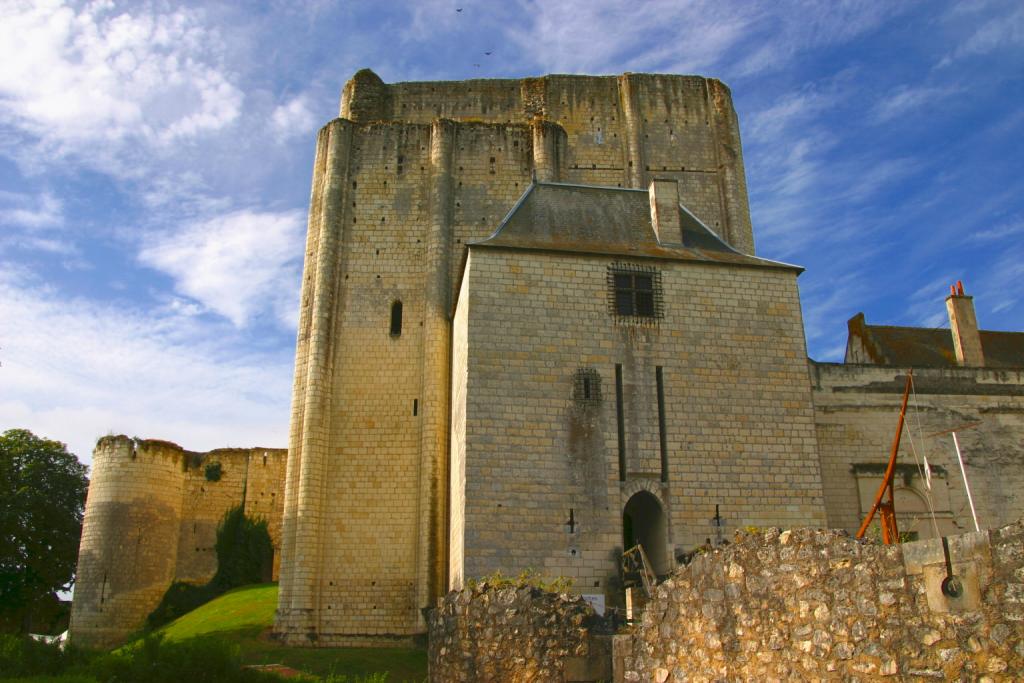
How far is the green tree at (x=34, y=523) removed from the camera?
2917 cm

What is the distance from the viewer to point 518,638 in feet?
31.1

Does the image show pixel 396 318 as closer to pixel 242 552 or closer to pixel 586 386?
pixel 586 386

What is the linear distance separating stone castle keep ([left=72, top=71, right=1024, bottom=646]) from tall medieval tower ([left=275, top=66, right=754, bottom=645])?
7cm

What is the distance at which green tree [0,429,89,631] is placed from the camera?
2917 cm

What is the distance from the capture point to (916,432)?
70.4 ft

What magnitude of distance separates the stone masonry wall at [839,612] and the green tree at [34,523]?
2808 cm

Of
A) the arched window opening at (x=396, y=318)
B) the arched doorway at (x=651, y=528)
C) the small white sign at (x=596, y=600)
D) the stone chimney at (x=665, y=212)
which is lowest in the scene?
the small white sign at (x=596, y=600)

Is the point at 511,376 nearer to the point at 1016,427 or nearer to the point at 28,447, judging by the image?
the point at 1016,427

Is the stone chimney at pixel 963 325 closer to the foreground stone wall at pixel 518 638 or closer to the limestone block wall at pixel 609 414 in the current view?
the limestone block wall at pixel 609 414

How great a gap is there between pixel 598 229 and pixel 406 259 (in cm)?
701

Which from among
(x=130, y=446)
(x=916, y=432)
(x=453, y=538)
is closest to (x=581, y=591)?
(x=453, y=538)

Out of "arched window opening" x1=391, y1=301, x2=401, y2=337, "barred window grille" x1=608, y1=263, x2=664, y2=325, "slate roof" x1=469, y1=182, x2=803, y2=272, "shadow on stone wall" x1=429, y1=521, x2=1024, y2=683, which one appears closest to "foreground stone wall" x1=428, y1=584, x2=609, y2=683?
"shadow on stone wall" x1=429, y1=521, x2=1024, y2=683

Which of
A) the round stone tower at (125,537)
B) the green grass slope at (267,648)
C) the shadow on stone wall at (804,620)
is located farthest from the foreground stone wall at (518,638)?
the round stone tower at (125,537)

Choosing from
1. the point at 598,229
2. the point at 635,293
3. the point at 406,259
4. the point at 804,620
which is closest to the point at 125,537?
the point at 406,259
